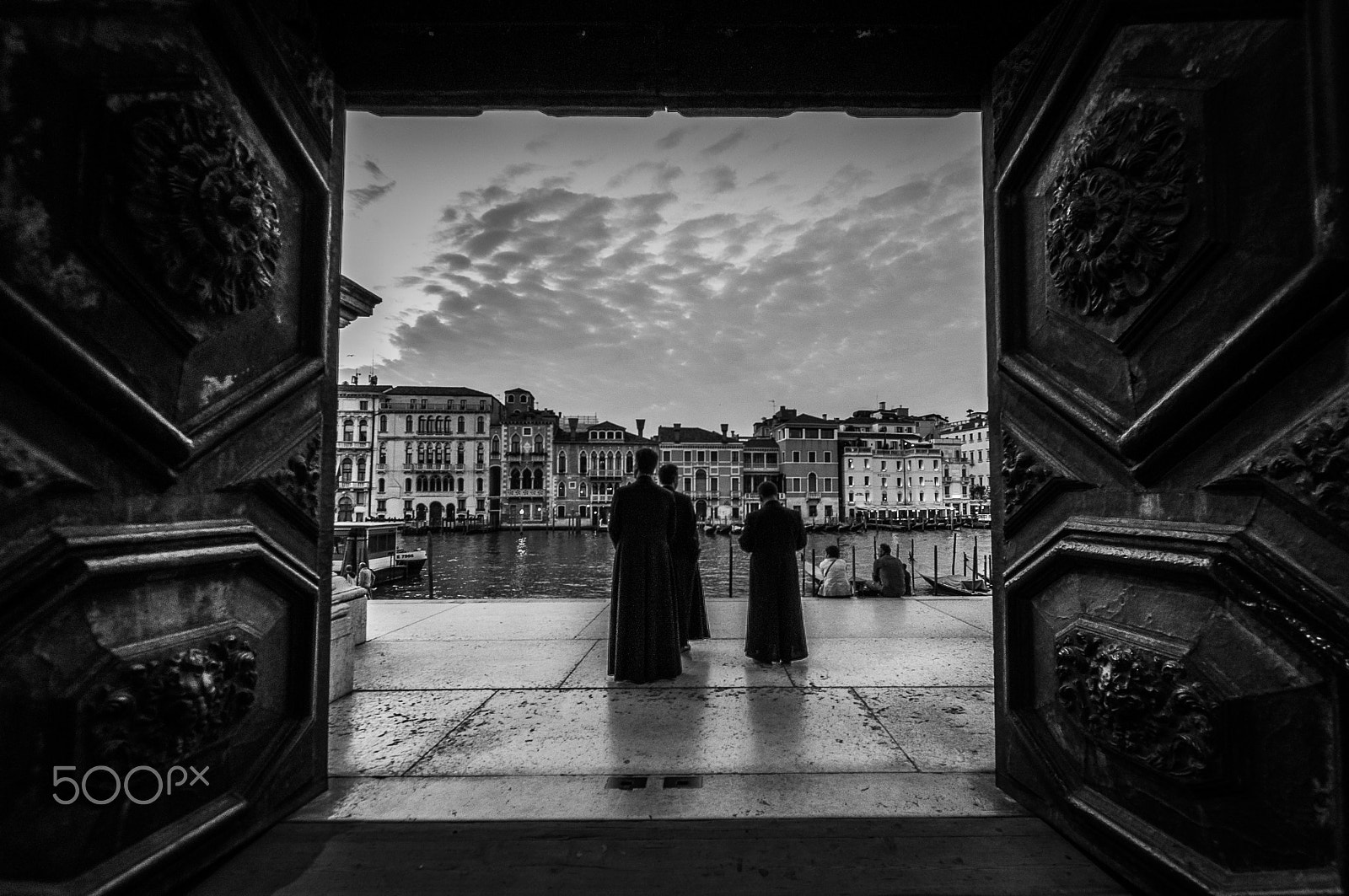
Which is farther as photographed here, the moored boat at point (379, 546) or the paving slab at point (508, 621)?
the moored boat at point (379, 546)

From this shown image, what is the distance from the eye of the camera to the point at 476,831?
1954 mm

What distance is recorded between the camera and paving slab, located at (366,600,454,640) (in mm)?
5636

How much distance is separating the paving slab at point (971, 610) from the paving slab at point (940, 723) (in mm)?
2224

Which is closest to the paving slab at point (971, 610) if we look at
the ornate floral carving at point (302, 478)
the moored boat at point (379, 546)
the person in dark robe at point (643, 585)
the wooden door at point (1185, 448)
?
the person in dark robe at point (643, 585)

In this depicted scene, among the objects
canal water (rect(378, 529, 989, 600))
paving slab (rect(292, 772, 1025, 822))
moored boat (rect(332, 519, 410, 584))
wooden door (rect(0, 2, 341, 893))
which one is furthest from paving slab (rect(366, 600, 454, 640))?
moored boat (rect(332, 519, 410, 584))

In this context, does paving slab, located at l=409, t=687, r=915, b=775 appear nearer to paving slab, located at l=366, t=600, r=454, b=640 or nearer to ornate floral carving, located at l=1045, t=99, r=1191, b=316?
ornate floral carving, located at l=1045, t=99, r=1191, b=316

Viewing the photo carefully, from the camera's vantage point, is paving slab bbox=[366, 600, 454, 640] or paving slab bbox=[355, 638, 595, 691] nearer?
paving slab bbox=[355, 638, 595, 691]

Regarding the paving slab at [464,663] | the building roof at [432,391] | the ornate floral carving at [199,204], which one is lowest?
the paving slab at [464,663]

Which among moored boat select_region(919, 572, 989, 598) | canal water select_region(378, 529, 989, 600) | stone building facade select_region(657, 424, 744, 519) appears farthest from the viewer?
stone building facade select_region(657, 424, 744, 519)

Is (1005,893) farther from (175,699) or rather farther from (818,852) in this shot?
(175,699)

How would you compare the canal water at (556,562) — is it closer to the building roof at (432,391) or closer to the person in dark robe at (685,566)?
the person in dark robe at (685,566)

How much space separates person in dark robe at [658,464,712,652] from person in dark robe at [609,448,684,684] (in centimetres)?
43

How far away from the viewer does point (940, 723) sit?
3.04m

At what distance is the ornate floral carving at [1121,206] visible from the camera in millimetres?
1623
